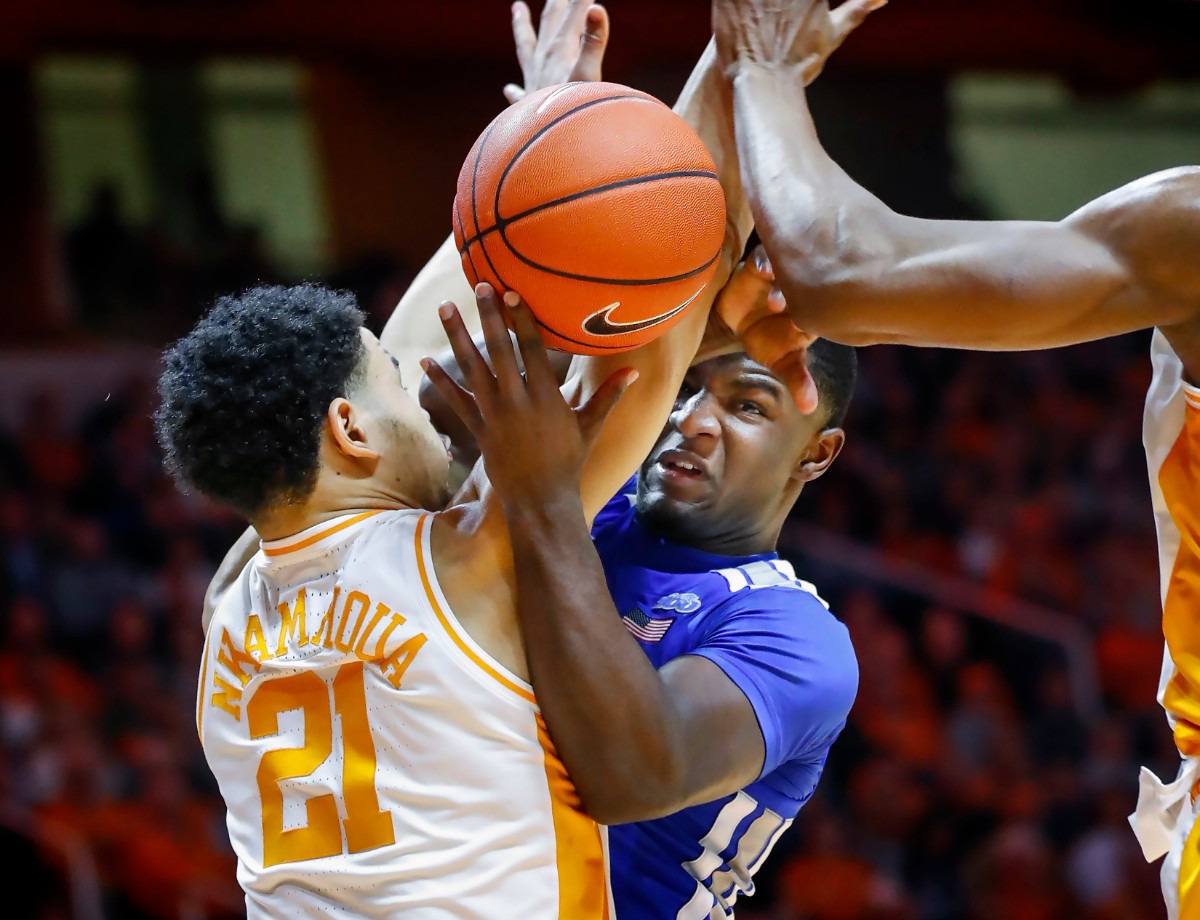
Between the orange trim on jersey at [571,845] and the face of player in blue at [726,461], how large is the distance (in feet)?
2.71

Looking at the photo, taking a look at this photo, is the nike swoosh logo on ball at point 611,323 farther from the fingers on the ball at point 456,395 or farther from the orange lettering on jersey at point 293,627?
the orange lettering on jersey at point 293,627

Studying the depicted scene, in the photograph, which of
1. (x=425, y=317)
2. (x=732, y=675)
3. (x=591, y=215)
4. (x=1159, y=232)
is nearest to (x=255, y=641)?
(x=732, y=675)

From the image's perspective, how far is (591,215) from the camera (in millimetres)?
2297

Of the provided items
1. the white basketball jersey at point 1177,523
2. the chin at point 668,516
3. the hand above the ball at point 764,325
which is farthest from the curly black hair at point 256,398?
the white basketball jersey at point 1177,523

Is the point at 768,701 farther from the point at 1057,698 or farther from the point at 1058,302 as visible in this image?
the point at 1057,698

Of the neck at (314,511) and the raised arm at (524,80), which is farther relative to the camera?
the raised arm at (524,80)

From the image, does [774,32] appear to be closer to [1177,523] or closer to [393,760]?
[1177,523]

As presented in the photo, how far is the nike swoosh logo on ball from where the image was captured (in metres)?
2.34

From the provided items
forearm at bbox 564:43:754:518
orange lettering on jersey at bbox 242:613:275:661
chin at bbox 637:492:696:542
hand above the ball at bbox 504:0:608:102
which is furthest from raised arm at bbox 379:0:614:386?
orange lettering on jersey at bbox 242:613:275:661

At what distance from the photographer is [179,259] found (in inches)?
412

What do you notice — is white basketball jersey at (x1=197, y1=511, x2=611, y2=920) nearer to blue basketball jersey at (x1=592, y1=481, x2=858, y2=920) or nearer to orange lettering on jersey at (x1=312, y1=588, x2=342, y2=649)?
orange lettering on jersey at (x1=312, y1=588, x2=342, y2=649)

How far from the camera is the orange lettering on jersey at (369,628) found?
7.74 feet

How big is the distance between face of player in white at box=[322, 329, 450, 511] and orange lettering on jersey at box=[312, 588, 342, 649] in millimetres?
197

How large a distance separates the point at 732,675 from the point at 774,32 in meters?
1.08
